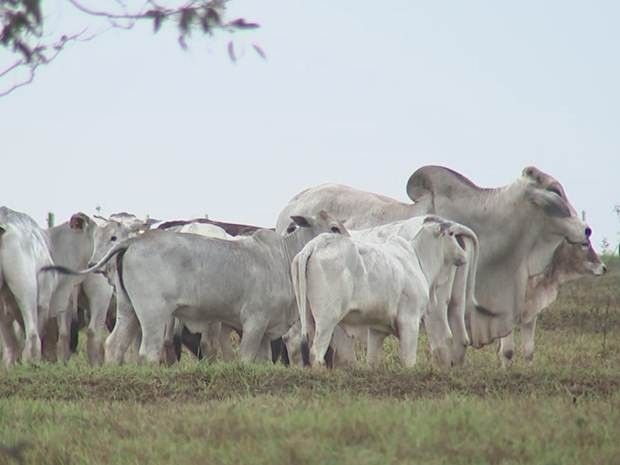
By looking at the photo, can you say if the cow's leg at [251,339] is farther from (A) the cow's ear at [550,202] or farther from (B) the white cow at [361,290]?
(A) the cow's ear at [550,202]

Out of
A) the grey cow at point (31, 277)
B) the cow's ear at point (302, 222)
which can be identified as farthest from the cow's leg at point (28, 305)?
the cow's ear at point (302, 222)

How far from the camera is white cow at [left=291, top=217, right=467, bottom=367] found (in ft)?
40.3

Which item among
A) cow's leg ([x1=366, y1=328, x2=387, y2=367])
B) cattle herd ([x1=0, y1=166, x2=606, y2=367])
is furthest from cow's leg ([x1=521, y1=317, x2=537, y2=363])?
cow's leg ([x1=366, y1=328, x2=387, y2=367])

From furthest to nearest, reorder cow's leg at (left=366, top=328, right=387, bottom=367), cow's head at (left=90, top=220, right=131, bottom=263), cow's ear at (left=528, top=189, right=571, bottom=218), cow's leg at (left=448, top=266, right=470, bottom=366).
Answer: cow's ear at (left=528, top=189, right=571, bottom=218) < cow's head at (left=90, top=220, right=131, bottom=263) < cow's leg at (left=448, top=266, right=470, bottom=366) < cow's leg at (left=366, top=328, right=387, bottom=367)

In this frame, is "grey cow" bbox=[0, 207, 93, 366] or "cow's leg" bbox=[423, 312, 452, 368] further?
"cow's leg" bbox=[423, 312, 452, 368]

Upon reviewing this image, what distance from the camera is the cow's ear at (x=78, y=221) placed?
51.4 ft

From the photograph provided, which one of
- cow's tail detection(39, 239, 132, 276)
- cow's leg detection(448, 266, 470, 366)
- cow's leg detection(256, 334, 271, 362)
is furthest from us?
cow's leg detection(448, 266, 470, 366)

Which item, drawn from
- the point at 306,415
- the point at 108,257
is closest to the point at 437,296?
the point at 108,257

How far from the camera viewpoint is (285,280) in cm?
1362

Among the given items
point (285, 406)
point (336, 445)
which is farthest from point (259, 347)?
point (336, 445)

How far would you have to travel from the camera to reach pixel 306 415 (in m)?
8.83

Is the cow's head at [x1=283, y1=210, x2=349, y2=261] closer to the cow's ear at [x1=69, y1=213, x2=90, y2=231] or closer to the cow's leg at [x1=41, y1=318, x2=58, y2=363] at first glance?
the cow's ear at [x1=69, y1=213, x2=90, y2=231]

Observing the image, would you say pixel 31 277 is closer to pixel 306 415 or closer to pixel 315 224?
pixel 315 224

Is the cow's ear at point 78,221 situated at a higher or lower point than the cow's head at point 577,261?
higher
